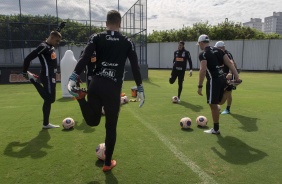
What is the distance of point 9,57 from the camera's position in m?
21.4

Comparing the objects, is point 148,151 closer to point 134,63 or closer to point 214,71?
point 134,63

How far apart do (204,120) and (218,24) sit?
3846 cm

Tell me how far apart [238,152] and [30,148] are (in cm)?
414

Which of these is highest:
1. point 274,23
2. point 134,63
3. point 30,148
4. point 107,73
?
point 274,23

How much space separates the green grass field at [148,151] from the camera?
3.80 m

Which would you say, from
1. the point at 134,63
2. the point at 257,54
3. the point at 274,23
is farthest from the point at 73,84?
the point at 274,23

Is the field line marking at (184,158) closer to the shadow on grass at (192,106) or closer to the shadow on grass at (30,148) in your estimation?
the shadow on grass at (30,148)

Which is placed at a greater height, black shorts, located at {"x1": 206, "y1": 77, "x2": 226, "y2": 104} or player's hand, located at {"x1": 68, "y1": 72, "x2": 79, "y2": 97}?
player's hand, located at {"x1": 68, "y1": 72, "x2": 79, "y2": 97}

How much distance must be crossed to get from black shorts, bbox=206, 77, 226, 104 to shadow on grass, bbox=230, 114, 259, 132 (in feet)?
4.24

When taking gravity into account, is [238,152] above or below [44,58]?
below

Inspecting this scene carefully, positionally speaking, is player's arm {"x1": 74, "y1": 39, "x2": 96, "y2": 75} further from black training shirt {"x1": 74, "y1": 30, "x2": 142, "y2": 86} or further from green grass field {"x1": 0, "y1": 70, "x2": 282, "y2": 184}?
green grass field {"x1": 0, "y1": 70, "x2": 282, "y2": 184}

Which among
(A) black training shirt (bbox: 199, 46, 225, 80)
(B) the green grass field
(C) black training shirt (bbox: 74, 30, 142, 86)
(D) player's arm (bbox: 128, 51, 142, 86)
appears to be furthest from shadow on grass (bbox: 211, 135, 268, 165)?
(C) black training shirt (bbox: 74, 30, 142, 86)

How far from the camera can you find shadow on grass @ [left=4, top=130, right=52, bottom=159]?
15.3 ft

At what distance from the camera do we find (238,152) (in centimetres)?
478
